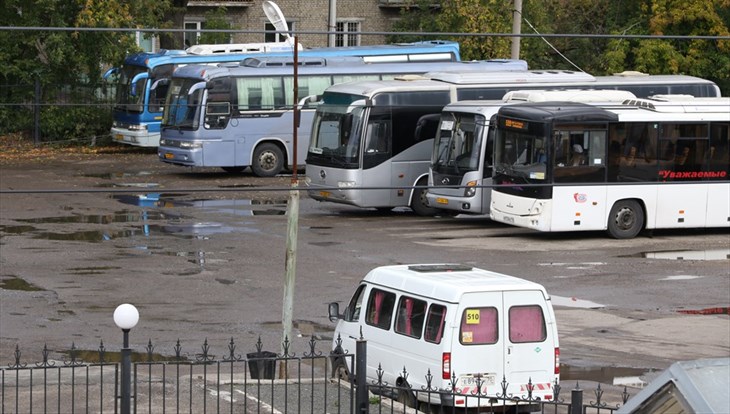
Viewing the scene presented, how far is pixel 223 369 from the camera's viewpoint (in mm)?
15289

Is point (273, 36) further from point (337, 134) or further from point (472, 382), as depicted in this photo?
point (472, 382)

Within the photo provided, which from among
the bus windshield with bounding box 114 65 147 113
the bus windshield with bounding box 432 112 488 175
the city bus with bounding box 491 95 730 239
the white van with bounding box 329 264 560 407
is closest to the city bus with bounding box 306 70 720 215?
the bus windshield with bounding box 432 112 488 175

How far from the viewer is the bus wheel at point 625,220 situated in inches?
1021

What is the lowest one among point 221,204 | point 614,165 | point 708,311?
point 708,311

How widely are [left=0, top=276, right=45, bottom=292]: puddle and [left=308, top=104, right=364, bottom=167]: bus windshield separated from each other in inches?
396

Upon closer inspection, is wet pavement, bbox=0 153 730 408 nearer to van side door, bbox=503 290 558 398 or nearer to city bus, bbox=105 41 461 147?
van side door, bbox=503 290 558 398

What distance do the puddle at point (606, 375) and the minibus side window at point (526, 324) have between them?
2.00 meters

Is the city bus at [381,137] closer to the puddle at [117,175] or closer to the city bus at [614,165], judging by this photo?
the city bus at [614,165]

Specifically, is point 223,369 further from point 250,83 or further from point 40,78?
point 40,78

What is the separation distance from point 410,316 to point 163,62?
26.8 meters

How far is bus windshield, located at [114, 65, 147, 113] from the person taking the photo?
39.2 m

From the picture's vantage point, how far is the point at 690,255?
966 inches

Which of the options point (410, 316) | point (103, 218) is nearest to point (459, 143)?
point (103, 218)

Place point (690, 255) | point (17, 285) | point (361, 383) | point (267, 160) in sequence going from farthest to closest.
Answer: point (267, 160) < point (690, 255) < point (17, 285) < point (361, 383)
